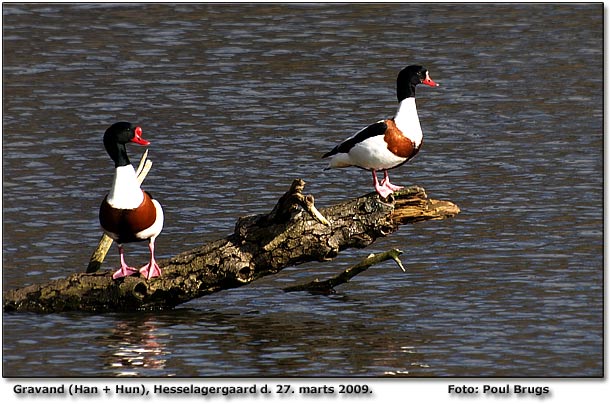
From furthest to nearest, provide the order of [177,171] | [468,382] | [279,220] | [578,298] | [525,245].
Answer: [177,171], [525,245], [578,298], [279,220], [468,382]

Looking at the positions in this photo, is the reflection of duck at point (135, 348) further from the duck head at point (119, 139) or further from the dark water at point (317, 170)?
the duck head at point (119, 139)

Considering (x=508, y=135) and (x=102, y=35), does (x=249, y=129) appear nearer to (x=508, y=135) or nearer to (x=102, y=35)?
(x=508, y=135)

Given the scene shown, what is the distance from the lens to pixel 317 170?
22.9 metres

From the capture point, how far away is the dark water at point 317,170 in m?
15.4

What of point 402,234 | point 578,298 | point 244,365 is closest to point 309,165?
point 402,234

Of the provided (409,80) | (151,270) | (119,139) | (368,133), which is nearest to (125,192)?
(119,139)

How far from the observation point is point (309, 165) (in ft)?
75.9

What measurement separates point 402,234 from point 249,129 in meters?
6.46

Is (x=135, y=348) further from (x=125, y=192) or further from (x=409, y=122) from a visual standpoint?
(x=409, y=122)

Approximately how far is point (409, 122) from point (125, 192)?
3.22 meters

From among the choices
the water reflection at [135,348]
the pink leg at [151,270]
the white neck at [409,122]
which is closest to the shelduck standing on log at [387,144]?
the white neck at [409,122]

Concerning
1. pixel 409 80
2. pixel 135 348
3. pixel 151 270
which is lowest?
pixel 135 348

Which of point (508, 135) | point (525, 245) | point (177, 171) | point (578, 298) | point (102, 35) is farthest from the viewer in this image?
point (102, 35)

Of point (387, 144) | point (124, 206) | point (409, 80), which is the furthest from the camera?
point (409, 80)
